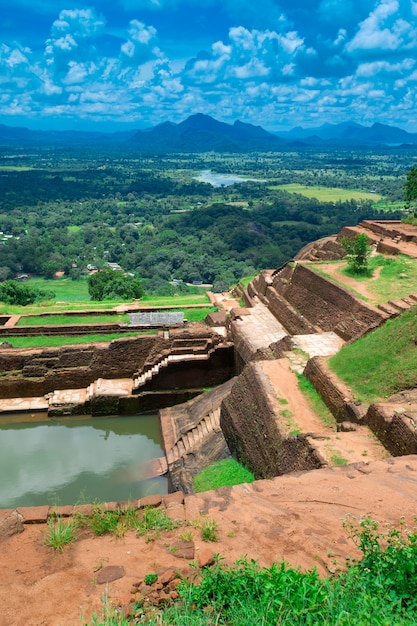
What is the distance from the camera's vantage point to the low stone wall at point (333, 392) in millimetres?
8180

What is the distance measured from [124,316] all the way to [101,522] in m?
12.7

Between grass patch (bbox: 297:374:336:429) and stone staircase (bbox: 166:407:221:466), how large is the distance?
2.80 meters

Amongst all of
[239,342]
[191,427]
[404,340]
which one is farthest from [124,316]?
[404,340]

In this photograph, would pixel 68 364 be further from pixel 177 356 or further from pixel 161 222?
pixel 161 222

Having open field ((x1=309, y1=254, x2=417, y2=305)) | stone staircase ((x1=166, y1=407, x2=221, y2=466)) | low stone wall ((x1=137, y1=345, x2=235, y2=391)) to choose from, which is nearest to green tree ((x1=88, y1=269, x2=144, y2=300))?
low stone wall ((x1=137, y1=345, x2=235, y2=391))

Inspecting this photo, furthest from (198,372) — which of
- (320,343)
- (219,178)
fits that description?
(219,178)

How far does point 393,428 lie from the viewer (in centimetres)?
708

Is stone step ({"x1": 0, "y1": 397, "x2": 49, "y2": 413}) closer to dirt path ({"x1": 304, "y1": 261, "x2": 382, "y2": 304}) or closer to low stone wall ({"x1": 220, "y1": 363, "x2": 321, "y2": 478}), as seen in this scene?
low stone wall ({"x1": 220, "y1": 363, "x2": 321, "y2": 478})

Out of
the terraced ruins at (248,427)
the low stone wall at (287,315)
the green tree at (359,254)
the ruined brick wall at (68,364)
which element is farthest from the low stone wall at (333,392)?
the ruined brick wall at (68,364)

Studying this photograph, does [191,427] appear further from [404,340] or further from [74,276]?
[74,276]

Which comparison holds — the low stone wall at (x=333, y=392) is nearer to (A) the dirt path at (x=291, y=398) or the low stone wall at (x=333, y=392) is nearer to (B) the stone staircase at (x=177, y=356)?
(A) the dirt path at (x=291, y=398)

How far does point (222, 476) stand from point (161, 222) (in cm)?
6681

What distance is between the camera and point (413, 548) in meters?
3.88

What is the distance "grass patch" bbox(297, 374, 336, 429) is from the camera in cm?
883
